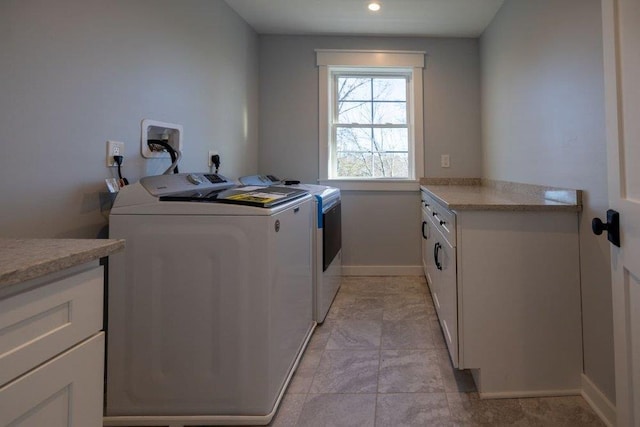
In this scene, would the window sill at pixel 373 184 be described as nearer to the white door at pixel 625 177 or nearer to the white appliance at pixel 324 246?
the white appliance at pixel 324 246

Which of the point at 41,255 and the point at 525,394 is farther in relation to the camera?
the point at 525,394

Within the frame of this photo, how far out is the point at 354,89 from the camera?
3.34 meters

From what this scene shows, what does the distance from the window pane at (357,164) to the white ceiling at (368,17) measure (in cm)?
115

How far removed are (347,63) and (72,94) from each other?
249cm

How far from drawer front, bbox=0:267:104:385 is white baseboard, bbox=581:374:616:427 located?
6.06 feet

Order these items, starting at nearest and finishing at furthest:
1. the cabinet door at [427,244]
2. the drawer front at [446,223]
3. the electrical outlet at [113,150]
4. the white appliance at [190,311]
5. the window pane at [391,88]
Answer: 1. the white appliance at [190,311]
2. the electrical outlet at [113,150]
3. the drawer front at [446,223]
4. the cabinet door at [427,244]
5. the window pane at [391,88]

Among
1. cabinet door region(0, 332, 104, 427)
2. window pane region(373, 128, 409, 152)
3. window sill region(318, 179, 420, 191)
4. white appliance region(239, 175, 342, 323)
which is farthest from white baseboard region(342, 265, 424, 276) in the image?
cabinet door region(0, 332, 104, 427)

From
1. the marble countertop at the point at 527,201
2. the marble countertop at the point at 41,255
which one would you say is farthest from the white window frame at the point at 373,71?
the marble countertop at the point at 41,255

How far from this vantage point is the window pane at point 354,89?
11.0ft

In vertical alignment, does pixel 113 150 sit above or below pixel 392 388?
above

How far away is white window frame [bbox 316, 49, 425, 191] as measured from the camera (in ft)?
10.5

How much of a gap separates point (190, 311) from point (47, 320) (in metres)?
0.69

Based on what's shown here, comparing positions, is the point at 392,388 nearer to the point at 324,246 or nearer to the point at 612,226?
the point at 324,246

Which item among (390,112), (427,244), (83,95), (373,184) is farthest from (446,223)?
(390,112)
